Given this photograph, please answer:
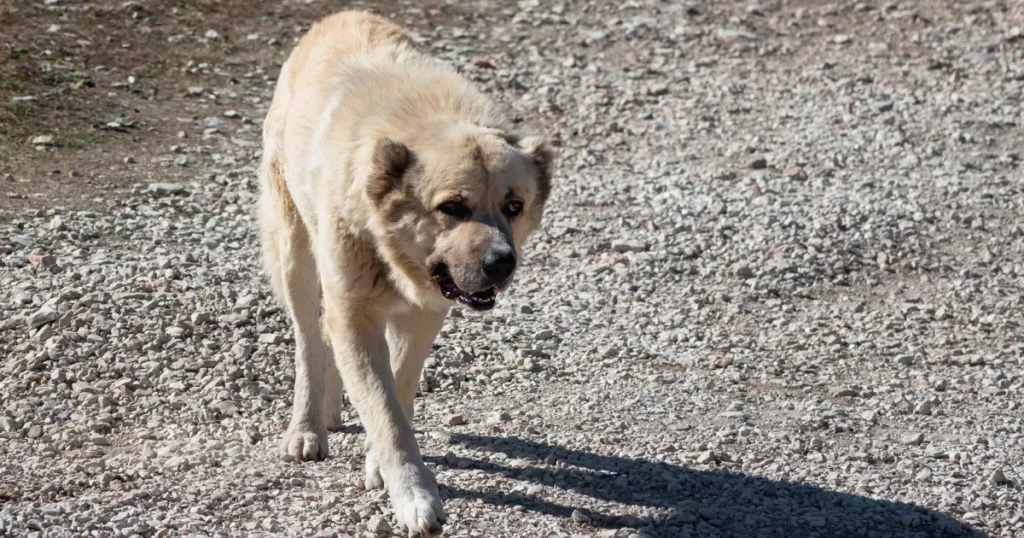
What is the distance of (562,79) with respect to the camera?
1334 cm

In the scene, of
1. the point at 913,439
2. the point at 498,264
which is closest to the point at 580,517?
the point at 498,264

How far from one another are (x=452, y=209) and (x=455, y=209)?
0.01 meters

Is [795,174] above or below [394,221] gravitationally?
below

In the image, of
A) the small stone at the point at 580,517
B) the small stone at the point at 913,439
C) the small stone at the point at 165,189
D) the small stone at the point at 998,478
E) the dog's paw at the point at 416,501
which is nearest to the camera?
the dog's paw at the point at 416,501

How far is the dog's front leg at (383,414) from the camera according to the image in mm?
5270

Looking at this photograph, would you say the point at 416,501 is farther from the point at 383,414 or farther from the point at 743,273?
the point at 743,273

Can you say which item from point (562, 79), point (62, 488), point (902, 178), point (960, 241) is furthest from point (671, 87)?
point (62, 488)

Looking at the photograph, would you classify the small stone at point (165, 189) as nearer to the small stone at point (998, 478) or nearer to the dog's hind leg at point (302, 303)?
the dog's hind leg at point (302, 303)

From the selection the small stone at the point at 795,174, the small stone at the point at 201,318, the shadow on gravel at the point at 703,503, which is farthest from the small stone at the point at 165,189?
the small stone at the point at 795,174

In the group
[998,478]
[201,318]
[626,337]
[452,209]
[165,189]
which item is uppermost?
[452,209]

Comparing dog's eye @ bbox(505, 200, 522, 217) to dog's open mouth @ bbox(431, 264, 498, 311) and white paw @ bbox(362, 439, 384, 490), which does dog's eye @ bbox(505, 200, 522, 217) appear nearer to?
dog's open mouth @ bbox(431, 264, 498, 311)

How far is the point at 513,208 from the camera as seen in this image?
227 inches

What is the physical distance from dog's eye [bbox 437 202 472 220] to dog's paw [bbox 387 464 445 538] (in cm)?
110

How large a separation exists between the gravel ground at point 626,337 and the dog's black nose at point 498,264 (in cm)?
117
